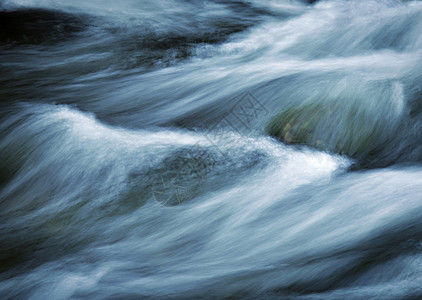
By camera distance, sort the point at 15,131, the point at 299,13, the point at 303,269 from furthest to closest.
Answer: the point at 299,13
the point at 15,131
the point at 303,269

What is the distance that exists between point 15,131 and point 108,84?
112 centimetres

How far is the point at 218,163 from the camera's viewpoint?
12.9 feet

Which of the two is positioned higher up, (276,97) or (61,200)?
(276,97)

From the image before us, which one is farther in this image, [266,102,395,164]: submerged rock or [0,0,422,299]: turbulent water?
[266,102,395,164]: submerged rock

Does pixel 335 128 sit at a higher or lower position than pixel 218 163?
higher

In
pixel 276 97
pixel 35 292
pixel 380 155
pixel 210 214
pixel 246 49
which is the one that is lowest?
pixel 35 292

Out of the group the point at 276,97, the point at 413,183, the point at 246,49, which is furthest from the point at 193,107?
the point at 413,183

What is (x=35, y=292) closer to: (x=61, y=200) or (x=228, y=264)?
(x=61, y=200)

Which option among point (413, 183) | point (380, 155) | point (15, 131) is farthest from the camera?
point (15, 131)

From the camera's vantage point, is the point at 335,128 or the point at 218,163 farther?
the point at 335,128

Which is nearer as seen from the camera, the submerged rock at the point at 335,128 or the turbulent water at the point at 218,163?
the turbulent water at the point at 218,163

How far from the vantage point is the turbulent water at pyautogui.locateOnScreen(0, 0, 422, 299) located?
3109 mm

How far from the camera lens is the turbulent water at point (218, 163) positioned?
3.11 meters

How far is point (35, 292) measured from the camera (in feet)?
10.3
